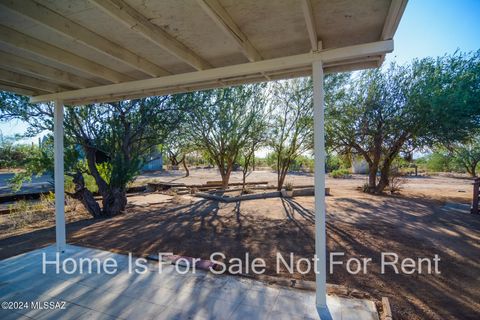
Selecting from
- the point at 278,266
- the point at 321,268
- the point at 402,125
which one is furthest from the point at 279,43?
the point at 402,125

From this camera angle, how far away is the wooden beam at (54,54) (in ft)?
6.70

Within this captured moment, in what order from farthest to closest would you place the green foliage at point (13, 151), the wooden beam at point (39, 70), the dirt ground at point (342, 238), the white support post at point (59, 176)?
A: the green foliage at point (13, 151)
the white support post at point (59, 176)
the dirt ground at point (342, 238)
the wooden beam at point (39, 70)

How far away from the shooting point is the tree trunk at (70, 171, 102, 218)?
6.64 meters

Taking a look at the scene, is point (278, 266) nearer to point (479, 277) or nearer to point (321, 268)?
point (321, 268)

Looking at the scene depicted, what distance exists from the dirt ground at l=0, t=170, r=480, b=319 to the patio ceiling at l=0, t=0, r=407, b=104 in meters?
2.54

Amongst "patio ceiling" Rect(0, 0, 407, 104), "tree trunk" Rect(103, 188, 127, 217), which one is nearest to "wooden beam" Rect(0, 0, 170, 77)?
"patio ceiling" Rect(0, 0, 407, 104)

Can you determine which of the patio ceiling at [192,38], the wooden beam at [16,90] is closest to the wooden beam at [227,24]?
the patio ceiling at [192,38]

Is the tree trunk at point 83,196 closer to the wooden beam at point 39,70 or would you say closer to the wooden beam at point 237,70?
the wooden beam at point 237,70

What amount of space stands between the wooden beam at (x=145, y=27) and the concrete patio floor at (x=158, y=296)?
2389 millimetres

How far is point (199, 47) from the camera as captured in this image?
7.75 ft

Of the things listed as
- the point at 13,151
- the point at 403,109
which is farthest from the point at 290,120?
the point at 13,151

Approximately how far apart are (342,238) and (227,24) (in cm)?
428

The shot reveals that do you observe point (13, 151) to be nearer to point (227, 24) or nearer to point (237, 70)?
point (237, 70)

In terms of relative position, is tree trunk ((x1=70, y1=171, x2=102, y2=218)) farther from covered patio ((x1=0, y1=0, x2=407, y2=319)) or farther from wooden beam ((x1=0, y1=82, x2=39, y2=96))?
covered patio ((x1=0, y1=0, x2=407, y2=319))
